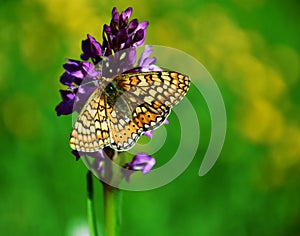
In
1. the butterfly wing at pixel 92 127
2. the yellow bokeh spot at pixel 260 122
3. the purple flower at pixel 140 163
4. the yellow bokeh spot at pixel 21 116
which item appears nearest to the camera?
the butterfly wing at pixel 92 127

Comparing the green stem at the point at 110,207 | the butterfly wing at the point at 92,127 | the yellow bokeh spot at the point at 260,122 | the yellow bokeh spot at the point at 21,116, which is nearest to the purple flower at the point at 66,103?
the butterfly wing at the point at 92,127

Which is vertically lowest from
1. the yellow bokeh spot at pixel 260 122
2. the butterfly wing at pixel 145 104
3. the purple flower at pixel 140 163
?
the purple flower at pixel 140 163

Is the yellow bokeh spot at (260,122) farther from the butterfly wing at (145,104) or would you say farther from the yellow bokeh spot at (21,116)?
the butterfly wing at (145,104)

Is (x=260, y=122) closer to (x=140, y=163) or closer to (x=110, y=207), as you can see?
(x=140, y=163)

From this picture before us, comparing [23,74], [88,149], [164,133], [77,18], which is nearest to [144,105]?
[88,149]

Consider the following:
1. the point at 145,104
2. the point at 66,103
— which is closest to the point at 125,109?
the point at 145,104

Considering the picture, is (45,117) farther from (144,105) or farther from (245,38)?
(144,105)

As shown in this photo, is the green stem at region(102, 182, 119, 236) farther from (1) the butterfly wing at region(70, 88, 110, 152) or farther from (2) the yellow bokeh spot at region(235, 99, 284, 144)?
(2) the yellow bokeh spot at region(235, 99, 284, 144)
